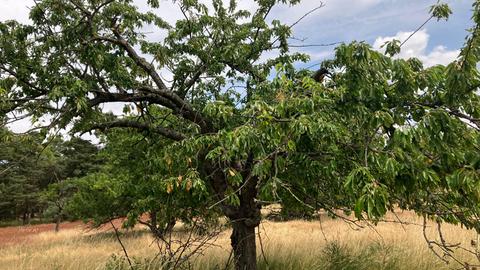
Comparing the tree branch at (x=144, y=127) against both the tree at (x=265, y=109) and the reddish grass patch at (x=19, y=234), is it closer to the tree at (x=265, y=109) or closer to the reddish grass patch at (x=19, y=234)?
the tree at (x=265, y=109)

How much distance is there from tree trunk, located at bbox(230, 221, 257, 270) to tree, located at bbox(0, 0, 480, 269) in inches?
0.9

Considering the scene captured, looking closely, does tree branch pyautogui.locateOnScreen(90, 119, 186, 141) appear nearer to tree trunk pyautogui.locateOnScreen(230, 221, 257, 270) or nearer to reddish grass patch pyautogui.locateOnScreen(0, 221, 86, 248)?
tree trunk pyautogui.locateOnScreen(230, 221, 257, 270)

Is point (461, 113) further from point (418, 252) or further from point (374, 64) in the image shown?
point (418, 252)

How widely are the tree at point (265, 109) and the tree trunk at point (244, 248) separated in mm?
22

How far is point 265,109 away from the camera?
3.66 m

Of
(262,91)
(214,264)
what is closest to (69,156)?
(214,264)

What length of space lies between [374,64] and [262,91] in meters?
1.77

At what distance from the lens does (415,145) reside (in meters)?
3.25

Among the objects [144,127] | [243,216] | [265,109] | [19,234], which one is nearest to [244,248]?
[243,216]

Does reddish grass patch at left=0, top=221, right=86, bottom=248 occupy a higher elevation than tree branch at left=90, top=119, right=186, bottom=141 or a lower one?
lower

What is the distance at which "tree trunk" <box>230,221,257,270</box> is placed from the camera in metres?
6.86

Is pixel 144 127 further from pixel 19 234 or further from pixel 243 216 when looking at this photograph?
pixel 19 234

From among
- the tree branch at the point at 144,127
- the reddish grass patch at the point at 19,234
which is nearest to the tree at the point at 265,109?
the tree branch at the point at 144,127

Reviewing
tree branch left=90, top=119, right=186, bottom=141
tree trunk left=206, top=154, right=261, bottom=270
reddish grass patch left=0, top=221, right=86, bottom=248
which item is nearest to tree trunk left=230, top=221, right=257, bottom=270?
tree trunk left=206, top=154, right=261, bottom=270
